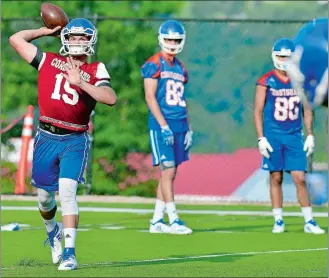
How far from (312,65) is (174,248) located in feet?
14.9

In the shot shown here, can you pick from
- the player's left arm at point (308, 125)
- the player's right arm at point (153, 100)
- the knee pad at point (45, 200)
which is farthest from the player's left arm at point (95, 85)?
the player's left arm at point (308, 125)

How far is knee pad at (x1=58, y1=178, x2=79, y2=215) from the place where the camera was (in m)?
→ 8.31

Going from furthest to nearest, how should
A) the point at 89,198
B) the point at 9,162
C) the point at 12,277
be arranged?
1. the point at 9,162
2. the point at 89,198
3. the point at 12,277

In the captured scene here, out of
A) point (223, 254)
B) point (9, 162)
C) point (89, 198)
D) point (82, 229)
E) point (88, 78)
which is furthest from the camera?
point (9, 162)

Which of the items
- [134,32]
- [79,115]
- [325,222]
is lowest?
[325,222]

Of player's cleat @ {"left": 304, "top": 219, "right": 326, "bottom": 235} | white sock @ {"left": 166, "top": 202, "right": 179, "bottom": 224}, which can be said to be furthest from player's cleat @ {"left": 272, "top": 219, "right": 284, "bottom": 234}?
white sock @ {"left": 166, "top": 202, "right": 179, "bottom": 224}

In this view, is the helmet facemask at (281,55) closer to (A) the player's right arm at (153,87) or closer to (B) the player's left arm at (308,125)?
(B) the player's left arm at (308,125)

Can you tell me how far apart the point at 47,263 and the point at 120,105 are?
17392 mm

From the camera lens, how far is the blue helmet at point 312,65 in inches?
228

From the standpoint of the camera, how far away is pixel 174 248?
10.2 m

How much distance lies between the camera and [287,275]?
8.03 metres

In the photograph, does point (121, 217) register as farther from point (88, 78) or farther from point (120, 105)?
point (120, 105)

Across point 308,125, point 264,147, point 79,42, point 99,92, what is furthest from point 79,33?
point 308,125

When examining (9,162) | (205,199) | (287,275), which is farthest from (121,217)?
(9,162)
